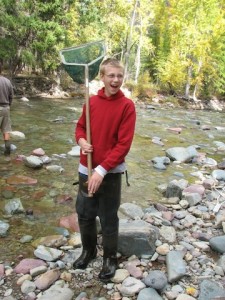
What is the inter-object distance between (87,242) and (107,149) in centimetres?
111

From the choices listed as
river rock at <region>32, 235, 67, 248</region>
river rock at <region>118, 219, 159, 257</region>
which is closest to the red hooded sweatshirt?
river rock at <region>118, 219, 159, 257</region>

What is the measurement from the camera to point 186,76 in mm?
29969

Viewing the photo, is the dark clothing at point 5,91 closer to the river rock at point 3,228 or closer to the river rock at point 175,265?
the river rock at point 3,228

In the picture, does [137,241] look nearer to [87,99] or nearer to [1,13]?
[87,99]

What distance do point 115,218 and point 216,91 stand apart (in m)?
32.3

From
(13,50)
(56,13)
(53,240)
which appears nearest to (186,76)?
(56,13)

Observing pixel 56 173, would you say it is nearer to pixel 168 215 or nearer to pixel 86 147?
pixel 168 215

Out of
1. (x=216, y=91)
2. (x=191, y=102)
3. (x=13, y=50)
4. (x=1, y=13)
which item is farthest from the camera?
(x=216, y=91)

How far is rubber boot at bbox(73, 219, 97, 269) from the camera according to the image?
11.5 feet

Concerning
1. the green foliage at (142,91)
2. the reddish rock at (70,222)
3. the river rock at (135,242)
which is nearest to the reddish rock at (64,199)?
the reddish rock at (70,222)

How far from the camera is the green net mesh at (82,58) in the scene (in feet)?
11.9

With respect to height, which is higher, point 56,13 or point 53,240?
point 56,13

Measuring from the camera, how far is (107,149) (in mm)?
3117

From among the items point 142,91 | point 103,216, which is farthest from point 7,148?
point 142,91
